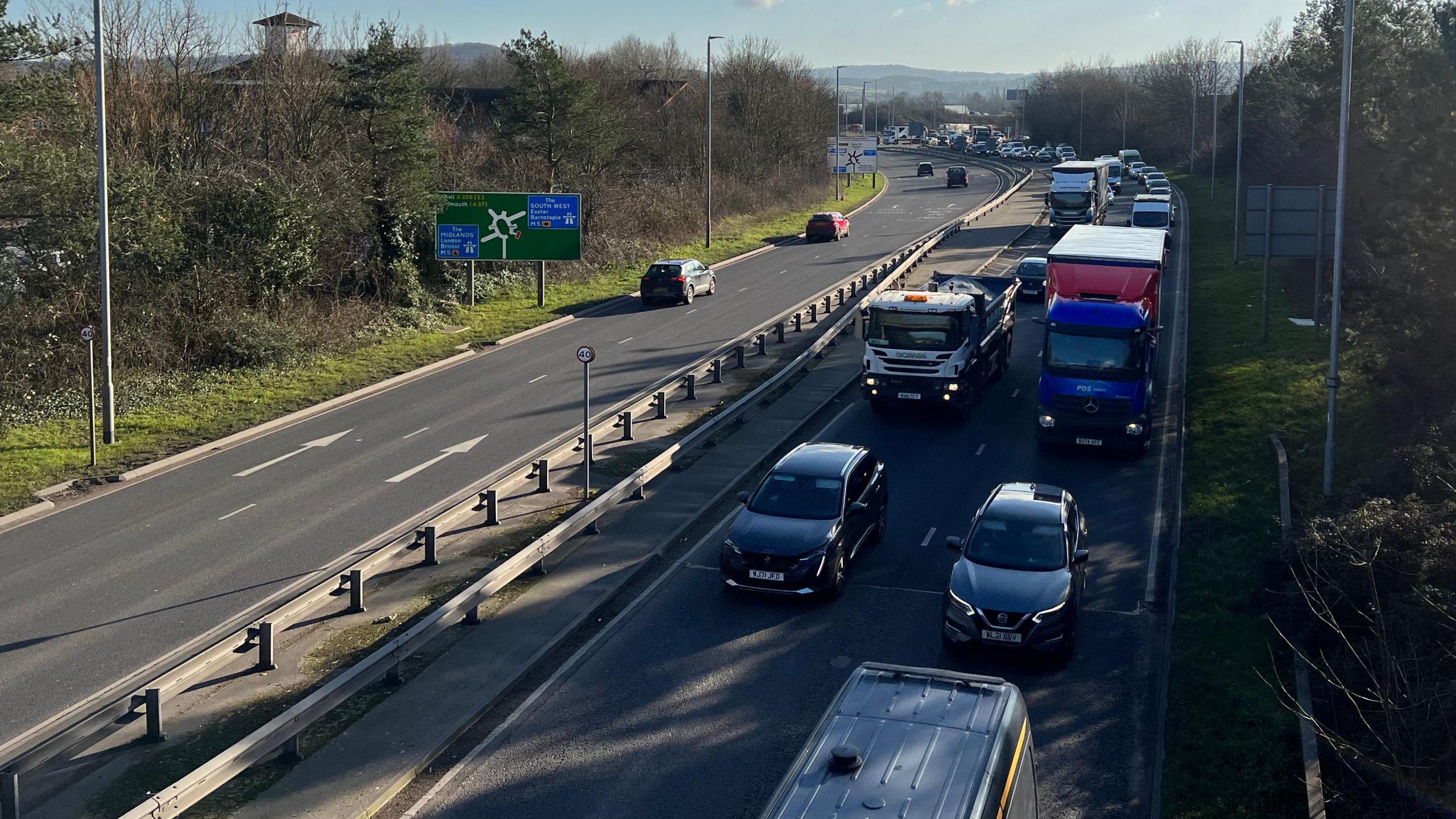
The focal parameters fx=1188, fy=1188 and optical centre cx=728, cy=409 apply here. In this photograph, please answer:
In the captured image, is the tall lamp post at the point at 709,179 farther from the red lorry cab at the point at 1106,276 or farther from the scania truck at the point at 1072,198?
the red lorry cab at the point at 1106,276

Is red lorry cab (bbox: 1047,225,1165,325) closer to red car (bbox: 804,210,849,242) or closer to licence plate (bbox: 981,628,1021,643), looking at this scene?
licence plate (bbox: 981,628,1021,643)

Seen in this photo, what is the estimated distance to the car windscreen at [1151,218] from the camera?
164ft

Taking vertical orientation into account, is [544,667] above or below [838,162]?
below

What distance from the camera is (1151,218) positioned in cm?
5022

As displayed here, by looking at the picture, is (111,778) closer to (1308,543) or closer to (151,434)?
(1308,543)

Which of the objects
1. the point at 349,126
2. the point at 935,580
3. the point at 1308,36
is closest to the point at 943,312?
the point at 935,580

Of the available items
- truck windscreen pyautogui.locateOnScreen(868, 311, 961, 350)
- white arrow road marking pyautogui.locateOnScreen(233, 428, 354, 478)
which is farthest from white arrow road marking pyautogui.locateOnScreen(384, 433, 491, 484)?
truck windscreen pyautogui.locateOnScreen(868, 311, 961, 350)

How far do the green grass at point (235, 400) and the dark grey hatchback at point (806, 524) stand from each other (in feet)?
42.4

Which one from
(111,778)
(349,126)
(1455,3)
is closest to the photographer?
(111,778)

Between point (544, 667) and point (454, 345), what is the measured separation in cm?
2254

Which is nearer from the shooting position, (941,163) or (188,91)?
(188,91)

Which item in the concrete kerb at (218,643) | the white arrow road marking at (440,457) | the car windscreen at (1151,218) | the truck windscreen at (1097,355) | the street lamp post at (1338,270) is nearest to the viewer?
the concrete kerb at (218,643)

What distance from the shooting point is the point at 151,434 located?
24.6 meters

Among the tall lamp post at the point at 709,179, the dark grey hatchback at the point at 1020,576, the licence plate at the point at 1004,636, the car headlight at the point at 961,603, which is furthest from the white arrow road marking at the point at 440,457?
the tall lamp post at the point at 709,179
